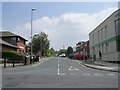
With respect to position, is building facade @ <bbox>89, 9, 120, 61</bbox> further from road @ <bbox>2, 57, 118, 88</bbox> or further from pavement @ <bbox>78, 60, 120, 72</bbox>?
road @ <bbox>2, 57, 118, 88</bbox>

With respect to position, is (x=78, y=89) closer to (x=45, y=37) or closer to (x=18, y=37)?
(x=18, y=37)

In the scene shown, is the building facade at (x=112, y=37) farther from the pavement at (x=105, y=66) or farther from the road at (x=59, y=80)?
the road at (x=59, y=80)

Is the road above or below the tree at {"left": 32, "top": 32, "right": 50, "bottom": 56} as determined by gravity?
below

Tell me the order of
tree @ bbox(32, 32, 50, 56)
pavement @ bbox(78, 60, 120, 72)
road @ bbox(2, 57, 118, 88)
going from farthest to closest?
tree @ bbox(32, 32, 50, 56), pavement @ bbox(78, 60, 120, 72), road @ bbox(2, 57, 118, 88)

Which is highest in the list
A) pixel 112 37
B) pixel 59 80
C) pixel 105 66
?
pixel 112 37

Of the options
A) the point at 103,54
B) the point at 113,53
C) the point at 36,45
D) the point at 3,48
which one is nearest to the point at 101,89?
the point at 113,53

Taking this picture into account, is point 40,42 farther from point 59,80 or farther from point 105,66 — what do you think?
point 59,80

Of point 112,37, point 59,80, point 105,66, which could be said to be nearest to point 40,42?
point 112,37

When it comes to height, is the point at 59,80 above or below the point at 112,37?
below

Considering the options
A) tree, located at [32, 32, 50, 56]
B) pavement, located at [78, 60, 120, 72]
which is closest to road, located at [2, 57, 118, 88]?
pavement, located at [78, 60, 120, 72]

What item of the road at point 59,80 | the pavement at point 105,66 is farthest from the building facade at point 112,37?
the road at point 59,80

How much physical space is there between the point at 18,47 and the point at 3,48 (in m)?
12.5

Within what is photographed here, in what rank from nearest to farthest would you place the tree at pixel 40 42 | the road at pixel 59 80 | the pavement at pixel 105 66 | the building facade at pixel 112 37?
the road at pixel 59 80
the pavement at pixel 105 66
the building facade at pixel 112 37
the tree at pixel 40 42

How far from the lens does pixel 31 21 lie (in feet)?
165
